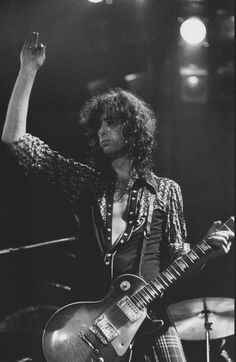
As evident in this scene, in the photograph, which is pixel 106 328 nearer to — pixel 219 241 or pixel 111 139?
pixel 219 241

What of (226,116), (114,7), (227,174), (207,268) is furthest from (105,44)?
(207,268)

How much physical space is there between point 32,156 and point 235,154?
1471mm

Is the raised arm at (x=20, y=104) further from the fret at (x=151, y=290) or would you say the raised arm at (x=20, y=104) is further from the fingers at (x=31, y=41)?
the fret at (x=151, y=290)

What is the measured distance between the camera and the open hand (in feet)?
6.08

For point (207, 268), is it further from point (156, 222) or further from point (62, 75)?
point (62, 75)

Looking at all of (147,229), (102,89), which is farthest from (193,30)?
(147,229)

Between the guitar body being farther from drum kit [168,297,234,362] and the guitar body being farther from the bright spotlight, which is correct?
the bright spotlight

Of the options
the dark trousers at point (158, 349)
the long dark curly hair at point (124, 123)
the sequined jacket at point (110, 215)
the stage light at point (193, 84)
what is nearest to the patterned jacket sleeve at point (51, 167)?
the sequined jacket at point (110, 215)

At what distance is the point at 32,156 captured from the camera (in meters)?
1.79

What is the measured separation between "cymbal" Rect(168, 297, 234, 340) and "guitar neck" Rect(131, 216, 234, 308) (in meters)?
0.47

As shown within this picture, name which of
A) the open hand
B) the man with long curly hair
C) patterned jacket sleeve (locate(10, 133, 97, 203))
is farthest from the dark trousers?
the open hand

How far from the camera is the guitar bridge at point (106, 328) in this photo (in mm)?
1577

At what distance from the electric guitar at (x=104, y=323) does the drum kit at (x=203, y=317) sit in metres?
0.51

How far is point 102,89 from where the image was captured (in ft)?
7.29
